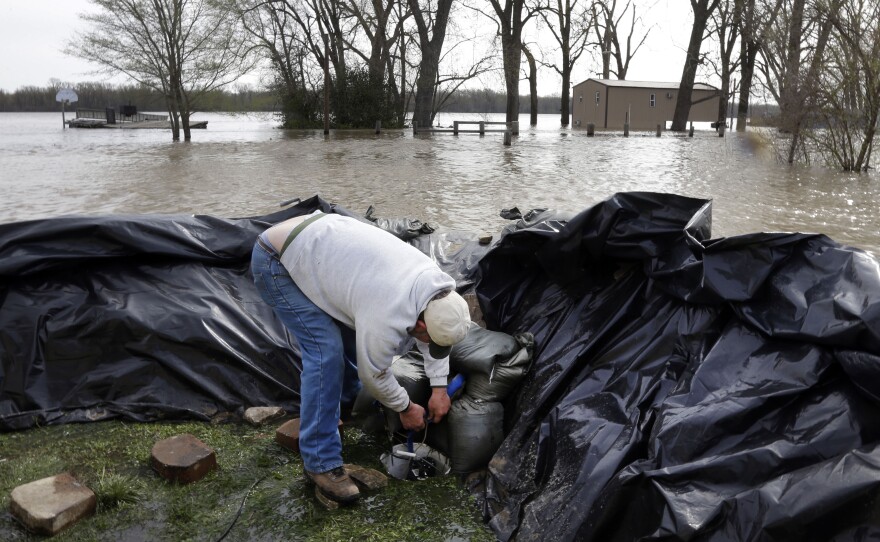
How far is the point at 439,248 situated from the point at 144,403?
2.08 meters

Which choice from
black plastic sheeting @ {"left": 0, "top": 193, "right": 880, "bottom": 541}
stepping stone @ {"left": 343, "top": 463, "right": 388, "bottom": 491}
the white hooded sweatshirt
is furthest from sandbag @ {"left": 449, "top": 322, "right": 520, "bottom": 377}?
stepping stone @ {"left": 343, "top": 463, "right": 388, "bottom": 491}

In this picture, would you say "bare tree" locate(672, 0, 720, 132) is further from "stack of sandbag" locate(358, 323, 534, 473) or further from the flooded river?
"stack of sandbag" locate(358, 323, 534, 473)

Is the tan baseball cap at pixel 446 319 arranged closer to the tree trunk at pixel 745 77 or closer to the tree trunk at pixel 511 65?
the tree trunk at pixel 511 65

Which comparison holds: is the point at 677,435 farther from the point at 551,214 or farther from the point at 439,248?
the point at 439,248

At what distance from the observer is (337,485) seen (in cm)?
260

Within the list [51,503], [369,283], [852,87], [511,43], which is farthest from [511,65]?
[51,503]

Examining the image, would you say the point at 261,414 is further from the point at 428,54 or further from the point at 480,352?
the point at 428,54

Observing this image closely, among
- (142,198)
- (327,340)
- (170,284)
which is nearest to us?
(327,340)

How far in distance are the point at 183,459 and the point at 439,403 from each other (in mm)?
1081

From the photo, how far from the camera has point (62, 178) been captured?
1199 cm

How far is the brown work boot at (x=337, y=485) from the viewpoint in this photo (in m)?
2.58

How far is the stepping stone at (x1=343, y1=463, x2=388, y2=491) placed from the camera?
2.76 meters

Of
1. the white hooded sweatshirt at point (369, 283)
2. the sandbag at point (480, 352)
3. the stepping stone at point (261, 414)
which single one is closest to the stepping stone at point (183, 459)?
the stepping stone at point (261, 414)

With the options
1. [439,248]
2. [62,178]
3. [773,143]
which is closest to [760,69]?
[773,143]
